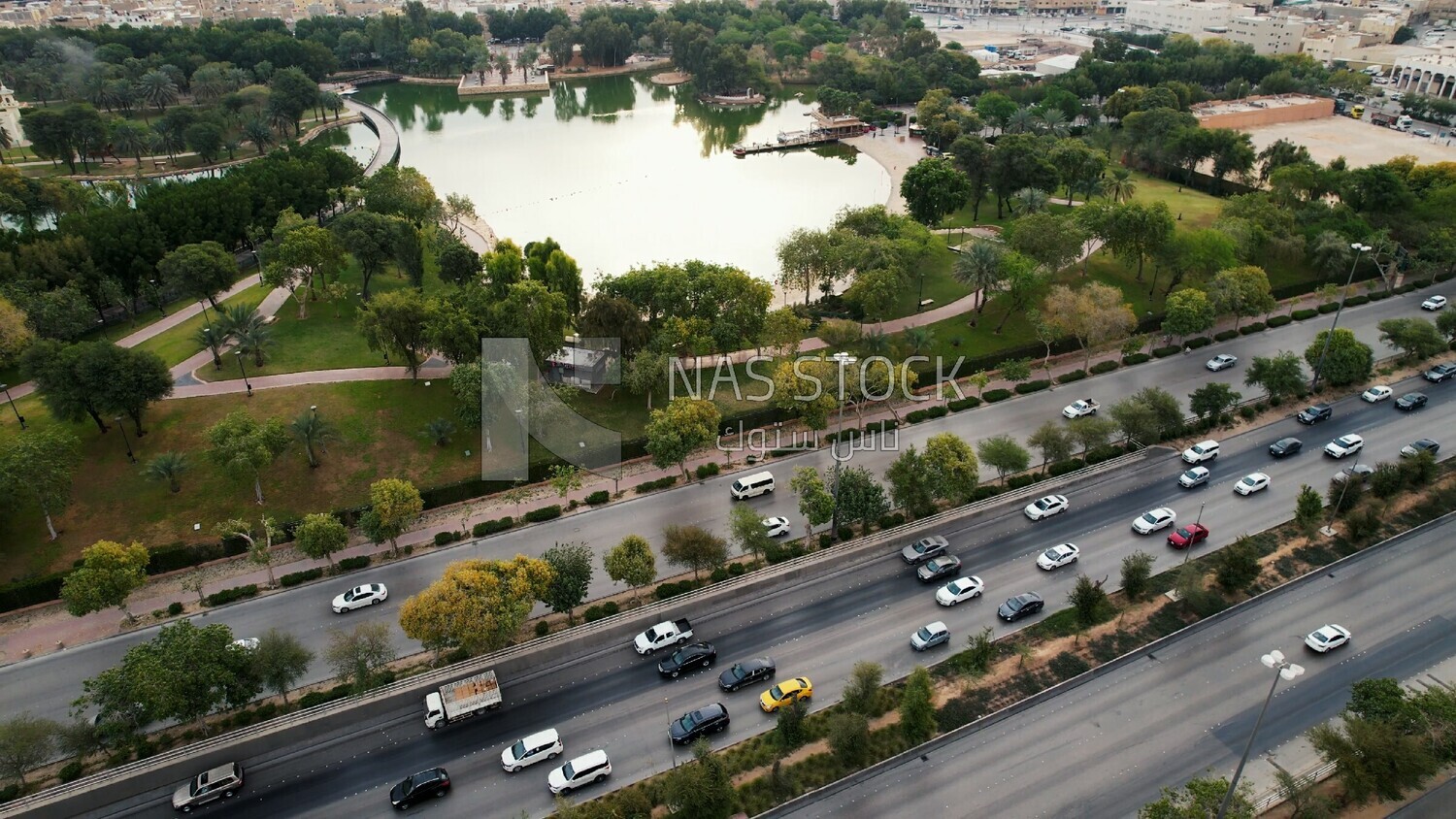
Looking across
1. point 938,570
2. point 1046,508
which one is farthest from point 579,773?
point 1046,508

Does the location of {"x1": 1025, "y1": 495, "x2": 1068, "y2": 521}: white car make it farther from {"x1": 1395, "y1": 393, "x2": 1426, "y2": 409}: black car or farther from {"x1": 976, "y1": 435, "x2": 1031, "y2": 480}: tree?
{"x1": 1395, "y1": 393, "x2": 1426, "y2": 409}: black car

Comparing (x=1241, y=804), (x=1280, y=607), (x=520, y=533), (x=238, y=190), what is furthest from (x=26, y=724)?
(x=238, y=190)

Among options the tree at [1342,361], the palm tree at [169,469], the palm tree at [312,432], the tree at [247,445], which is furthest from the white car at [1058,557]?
the palm tree at [169,469]

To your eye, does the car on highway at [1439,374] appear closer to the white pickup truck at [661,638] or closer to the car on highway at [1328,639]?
the car on highway at [1328,639]

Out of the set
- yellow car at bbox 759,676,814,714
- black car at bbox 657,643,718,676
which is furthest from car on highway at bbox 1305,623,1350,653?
black car at bbox 657,643,718,676

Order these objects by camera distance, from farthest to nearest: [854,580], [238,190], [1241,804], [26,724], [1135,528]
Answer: [238,190] → [1135,528] → [854,580] → [26,724] → [1241,804]

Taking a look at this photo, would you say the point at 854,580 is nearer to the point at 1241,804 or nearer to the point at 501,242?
the point at 1241,804
